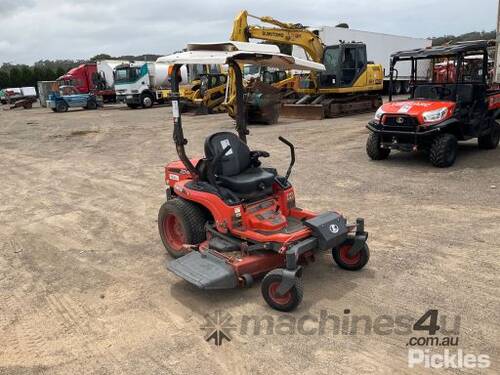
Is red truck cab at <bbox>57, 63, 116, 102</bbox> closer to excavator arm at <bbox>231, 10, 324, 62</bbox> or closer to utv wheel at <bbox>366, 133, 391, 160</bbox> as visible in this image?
excavator arm at <bbox>231, 10, 324, 62</bbox>

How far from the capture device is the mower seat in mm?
4246

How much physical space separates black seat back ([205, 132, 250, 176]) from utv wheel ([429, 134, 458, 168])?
15.7 feet

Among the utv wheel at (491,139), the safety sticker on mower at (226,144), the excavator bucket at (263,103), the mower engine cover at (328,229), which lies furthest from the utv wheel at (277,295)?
the excavator bucket at (263,103)

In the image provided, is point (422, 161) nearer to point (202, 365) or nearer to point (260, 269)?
point (260, 269)

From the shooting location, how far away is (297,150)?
10.4 meters

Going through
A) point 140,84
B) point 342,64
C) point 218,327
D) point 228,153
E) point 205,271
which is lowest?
point 218,327

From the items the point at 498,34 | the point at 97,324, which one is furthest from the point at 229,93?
the point at 97,324

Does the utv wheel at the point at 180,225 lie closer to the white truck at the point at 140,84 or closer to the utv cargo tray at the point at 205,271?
the utv cargo tray at the point at 205,271

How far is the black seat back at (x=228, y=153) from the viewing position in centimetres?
434

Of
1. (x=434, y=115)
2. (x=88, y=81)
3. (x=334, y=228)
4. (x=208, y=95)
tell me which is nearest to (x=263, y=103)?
(x=208, y=95)

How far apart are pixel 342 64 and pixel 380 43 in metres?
12.1

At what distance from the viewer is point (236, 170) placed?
14.5 feet

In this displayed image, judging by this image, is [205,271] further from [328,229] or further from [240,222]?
[328,229]

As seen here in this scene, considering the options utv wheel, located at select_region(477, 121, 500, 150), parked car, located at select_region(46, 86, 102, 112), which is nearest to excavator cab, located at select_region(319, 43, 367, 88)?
utv wheel, located at select_region(477, 121, 500, 150)
